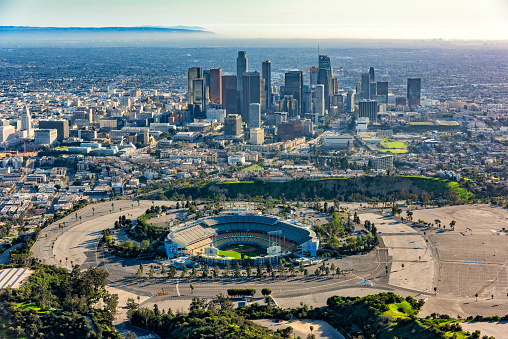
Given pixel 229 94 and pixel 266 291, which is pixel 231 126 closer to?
pixel 229 94

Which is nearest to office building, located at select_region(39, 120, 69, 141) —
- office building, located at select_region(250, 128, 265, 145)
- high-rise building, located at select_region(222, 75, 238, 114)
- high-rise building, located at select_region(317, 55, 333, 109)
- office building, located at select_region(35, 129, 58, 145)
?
office building, located at select_region(35, 129, 58, 145)

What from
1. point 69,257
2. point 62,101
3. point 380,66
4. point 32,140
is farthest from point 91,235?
point 380,66

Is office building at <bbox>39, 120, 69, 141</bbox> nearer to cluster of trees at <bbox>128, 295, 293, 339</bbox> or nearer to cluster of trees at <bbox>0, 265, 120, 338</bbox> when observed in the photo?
cluster of trees at <bbox>0, 265, 120, 338</bbox>

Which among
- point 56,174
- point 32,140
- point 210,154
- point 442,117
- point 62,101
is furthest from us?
point 62,101

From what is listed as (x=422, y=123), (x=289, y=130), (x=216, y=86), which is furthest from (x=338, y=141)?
(x=216, y=86)

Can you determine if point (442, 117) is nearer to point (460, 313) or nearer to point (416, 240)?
point (416, 240)

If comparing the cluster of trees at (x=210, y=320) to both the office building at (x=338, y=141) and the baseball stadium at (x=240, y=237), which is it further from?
the office building at (x=338, y=141)
